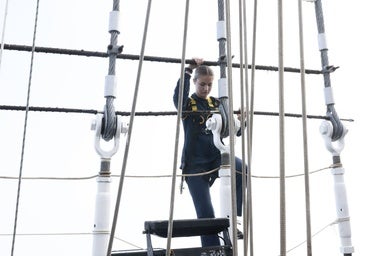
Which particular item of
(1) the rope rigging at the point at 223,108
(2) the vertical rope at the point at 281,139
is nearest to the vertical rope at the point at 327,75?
(1) the rope rigging at the point at 223,108

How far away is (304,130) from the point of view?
69 centimetres

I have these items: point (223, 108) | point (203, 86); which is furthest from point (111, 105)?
point (203, 86)

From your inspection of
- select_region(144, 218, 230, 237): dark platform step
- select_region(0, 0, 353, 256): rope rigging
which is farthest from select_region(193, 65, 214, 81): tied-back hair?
select_region(144, 218, 230, 237): dark platform step

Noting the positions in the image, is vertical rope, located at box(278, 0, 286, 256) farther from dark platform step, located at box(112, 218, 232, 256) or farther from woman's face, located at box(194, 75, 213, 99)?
woman's face, located at box(194, 75, 213, 99)

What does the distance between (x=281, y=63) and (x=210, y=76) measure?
1199mm

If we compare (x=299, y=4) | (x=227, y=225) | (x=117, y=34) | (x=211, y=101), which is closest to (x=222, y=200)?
(x=227, y=225)

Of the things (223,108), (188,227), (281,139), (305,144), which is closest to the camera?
(281,139)

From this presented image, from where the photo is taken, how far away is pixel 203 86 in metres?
1.79

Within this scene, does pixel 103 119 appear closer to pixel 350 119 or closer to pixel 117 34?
pixel 117 34

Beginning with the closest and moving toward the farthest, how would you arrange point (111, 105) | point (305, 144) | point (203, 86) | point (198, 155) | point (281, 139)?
1. point (281, 139)
2. point (305, 144)
3. point (111, 105)
4. point (198, 155)
5. point (203, 86)

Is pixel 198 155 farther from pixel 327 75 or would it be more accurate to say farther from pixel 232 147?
pixel 232 147

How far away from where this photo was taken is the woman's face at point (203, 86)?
5.87 feet

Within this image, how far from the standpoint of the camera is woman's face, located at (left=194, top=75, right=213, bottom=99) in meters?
1.79

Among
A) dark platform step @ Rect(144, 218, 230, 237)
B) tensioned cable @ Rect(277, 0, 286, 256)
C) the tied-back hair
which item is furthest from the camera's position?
the tied-back hair
